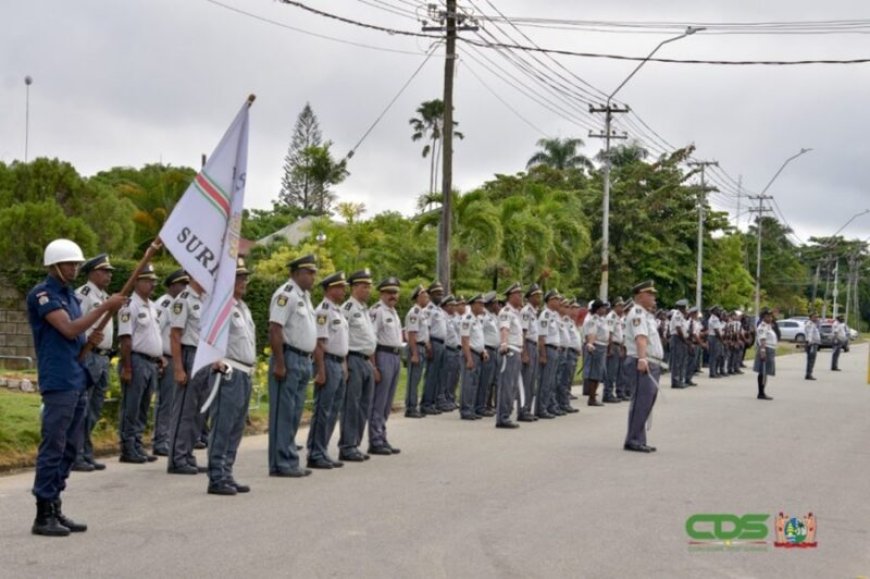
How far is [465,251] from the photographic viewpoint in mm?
37469

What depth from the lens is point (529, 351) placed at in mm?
18219

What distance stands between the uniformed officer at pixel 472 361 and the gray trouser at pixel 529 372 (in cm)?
63

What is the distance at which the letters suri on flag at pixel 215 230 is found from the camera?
900cm

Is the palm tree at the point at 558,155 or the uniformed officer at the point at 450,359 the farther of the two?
the palm tree at the point at 558,155

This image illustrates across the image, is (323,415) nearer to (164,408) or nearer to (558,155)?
(164,408)

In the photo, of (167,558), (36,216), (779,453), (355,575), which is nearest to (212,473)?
(167,558)

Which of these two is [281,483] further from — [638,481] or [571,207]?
[571,207]

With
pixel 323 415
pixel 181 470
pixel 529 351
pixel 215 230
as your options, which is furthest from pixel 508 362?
pixel 215 230

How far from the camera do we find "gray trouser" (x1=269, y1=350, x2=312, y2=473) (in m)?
11.3

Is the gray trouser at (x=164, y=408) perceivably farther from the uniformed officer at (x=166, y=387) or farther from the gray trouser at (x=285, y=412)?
the gray trouser at (x=285, y=412)

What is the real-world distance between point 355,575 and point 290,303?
432cm

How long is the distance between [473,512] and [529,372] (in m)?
8.79

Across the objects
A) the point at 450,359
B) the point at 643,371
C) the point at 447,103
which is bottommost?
the point at 450,359

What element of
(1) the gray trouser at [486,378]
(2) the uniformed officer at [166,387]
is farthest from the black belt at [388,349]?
(1) the gray trouser at [486,378]
